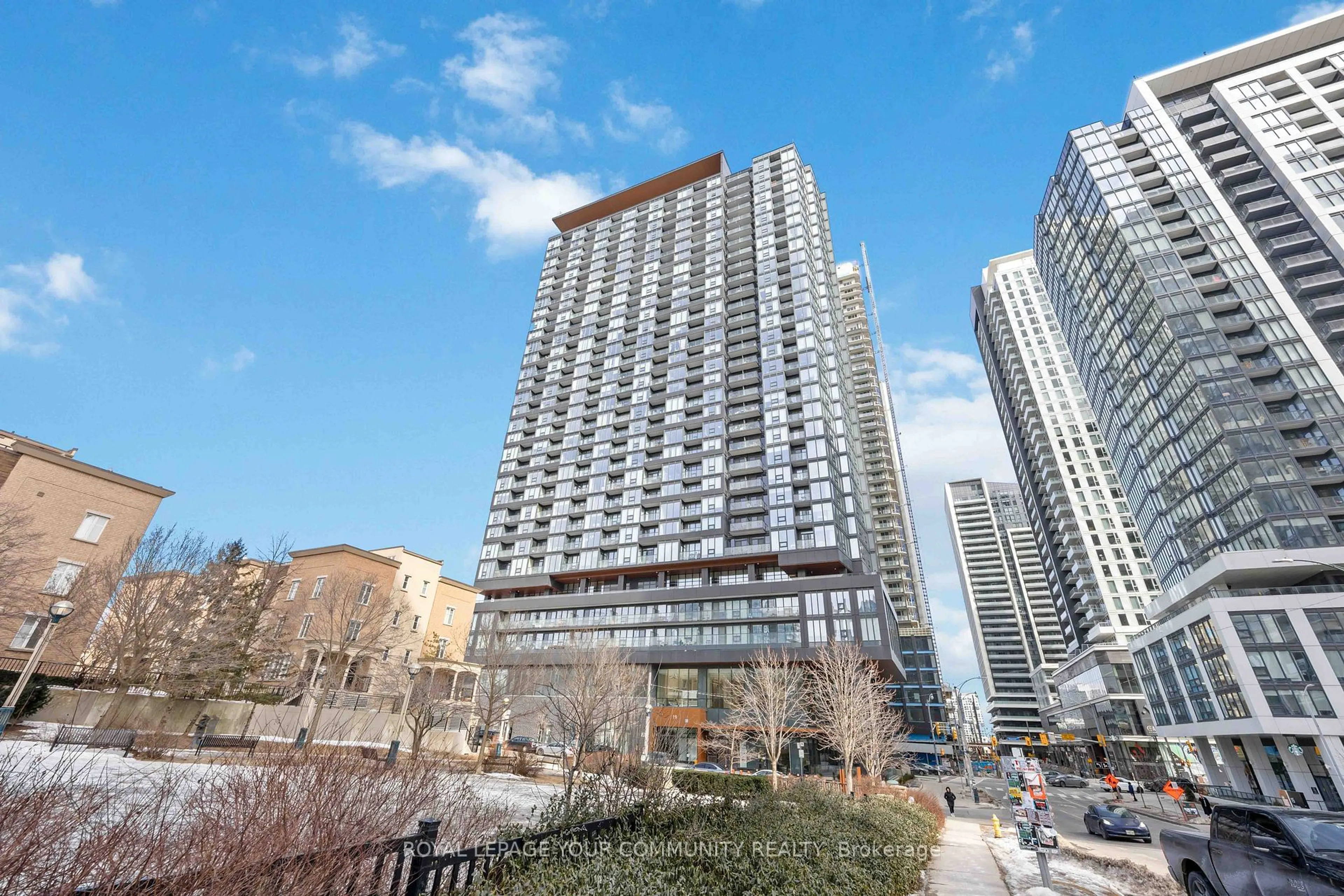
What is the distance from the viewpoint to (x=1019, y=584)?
15425 centimetres

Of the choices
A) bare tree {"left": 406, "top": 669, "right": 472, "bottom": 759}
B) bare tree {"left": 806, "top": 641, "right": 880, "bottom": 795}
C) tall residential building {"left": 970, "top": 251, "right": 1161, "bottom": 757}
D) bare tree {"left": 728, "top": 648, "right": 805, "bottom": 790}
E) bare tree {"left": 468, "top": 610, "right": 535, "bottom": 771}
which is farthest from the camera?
tall residential building {"left": 970, "top": 251, "right": 1161, "bottom": 757}

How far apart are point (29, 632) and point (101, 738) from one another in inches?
676

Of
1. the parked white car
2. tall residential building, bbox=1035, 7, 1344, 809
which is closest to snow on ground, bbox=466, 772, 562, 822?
the parked white car

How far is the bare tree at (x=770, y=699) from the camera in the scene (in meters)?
34.3

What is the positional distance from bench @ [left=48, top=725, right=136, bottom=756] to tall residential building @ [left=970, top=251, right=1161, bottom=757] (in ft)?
278

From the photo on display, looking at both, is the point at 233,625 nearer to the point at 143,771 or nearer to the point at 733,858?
the point at 143,771

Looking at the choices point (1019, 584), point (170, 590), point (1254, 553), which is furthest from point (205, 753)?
point (1019, 584)

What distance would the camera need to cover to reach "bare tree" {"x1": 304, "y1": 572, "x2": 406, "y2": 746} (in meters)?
36.2

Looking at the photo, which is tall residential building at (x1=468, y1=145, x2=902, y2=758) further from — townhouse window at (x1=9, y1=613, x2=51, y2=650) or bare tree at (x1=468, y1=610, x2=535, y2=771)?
townhouse window at (x1=9, y1=613, x2=51, y2=650)

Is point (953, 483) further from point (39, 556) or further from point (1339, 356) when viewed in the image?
point (39, 556)

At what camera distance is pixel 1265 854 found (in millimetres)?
8516

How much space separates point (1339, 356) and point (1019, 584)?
116143 millimetres

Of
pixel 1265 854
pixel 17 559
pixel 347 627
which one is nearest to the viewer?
pixel 1265 854

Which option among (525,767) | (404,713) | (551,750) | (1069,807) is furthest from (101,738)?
(1069,807)
